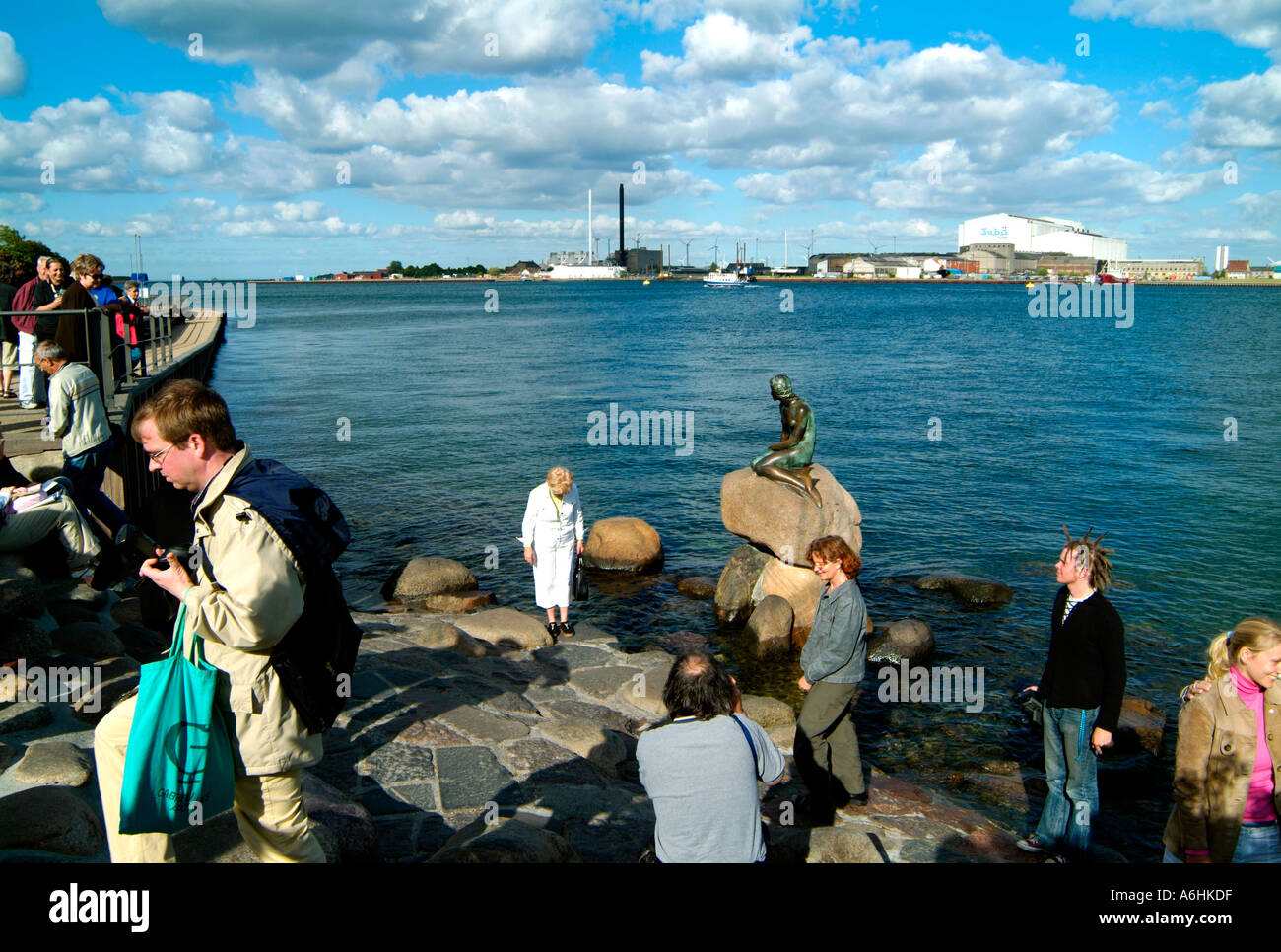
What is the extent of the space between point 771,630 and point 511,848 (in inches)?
300

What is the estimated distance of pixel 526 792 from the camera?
20.5 ft

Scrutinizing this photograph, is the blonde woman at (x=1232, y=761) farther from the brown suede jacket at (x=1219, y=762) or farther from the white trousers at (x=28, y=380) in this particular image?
the white trousers at (x=28, y=380)

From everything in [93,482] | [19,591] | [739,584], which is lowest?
[739,584]

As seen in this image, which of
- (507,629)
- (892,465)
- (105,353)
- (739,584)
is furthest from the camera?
(892,465)

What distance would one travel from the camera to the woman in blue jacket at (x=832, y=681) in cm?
606

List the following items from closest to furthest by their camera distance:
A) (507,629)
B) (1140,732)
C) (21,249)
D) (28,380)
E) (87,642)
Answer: (87,642), (1140,732), (507,629), (28,380), (21,249)

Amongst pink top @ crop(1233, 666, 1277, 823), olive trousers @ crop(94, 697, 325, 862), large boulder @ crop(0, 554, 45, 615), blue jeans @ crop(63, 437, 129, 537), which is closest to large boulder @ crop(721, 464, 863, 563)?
blue jeans @ crop(63, 437, 129, 537)

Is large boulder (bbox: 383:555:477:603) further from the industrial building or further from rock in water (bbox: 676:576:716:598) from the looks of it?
the industrial building

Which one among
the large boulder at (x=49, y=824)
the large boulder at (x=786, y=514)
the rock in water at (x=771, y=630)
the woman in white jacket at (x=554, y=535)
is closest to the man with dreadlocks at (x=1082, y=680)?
the large boulder at (x=49, y=824)

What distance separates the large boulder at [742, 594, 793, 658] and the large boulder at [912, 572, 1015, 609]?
3.27m

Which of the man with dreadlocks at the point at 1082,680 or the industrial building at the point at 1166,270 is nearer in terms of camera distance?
the man with dreadlocks at the point at 1082,680

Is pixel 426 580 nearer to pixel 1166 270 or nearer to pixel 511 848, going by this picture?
pixel 511 848

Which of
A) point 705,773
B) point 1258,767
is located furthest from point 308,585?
point 1258,767

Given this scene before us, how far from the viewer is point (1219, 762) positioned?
4.32 m
